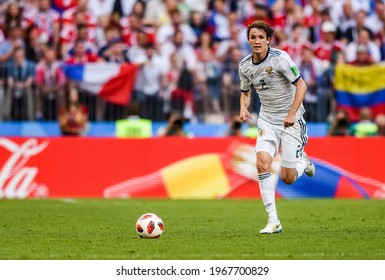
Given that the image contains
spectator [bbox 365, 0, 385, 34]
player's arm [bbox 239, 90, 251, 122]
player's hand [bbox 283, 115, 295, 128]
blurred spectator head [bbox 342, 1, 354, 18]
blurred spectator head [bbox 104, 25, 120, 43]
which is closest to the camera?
player's hand [bbox 283, 115, 295, 128]

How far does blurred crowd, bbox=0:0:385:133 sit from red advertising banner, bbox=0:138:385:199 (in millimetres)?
1853

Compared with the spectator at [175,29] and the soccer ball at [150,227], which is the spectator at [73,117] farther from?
the soccer ball at [150,227]

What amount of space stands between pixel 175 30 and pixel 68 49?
Result: 8.87ft

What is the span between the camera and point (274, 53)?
13.6 meters

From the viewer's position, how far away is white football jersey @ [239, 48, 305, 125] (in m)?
13.5

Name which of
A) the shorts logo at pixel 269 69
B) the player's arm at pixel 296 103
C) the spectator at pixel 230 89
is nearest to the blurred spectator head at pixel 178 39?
the spectator at pixel 230 89

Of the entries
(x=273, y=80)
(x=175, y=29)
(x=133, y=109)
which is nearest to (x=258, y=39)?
(x=273, y=80)

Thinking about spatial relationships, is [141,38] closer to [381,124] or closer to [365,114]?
[365,114]

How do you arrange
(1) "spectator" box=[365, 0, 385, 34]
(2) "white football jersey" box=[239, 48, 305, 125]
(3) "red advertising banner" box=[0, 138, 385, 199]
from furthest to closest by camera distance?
1. (1) "spectator" box=[365, 0, 385, 34]
2. (3) "red advertising banner" box=[0, 138, 385, 199]
3. (2) "white football jersey" box=[239, 48, 305, 125]

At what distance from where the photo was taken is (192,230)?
557 inches

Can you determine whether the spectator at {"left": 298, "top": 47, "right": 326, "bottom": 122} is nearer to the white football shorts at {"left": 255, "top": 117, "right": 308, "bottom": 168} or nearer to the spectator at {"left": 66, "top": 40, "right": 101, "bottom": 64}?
the spectator at {"left": 66, "top": 40, "right": 101, "bottom": 64}

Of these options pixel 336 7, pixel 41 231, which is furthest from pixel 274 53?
pixel 336 7

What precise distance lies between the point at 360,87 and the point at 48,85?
753 centimetres

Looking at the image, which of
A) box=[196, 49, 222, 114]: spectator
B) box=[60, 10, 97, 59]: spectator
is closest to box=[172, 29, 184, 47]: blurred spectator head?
box=[196, 49, 222, 114]: spectator
